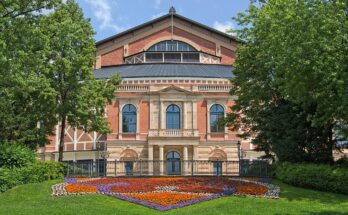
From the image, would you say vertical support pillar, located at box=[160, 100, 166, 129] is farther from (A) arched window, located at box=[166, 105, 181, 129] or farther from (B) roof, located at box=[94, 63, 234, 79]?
(B) roof, located at box=[94, 63, 234, 79]

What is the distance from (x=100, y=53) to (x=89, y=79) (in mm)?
32485

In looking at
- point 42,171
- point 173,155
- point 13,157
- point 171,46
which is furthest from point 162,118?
Answer: point 13,157

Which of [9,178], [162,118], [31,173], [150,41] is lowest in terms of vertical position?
[9,178]

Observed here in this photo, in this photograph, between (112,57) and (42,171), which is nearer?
(42,171)

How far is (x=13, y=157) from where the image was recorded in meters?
26.2

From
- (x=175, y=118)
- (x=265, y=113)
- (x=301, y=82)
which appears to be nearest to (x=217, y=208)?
(x=301, y=82)

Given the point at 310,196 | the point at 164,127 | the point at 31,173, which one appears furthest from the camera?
the point at 164,127

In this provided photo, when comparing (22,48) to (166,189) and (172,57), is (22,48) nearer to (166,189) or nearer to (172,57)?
(166,189)

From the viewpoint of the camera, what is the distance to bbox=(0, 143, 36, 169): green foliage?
26.1 m

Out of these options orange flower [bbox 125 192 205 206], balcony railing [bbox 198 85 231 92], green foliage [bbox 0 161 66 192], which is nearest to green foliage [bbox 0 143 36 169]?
green foliage [bbox 0 161 66 192]

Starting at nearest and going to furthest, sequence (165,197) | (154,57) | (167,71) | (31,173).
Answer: (165,197) → (31,173) → (167,71) → (154,57)

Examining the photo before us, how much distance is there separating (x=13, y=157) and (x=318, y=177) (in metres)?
15.7

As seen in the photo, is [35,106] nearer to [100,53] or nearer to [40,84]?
[40,84]

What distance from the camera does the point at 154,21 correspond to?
63.5 meters
